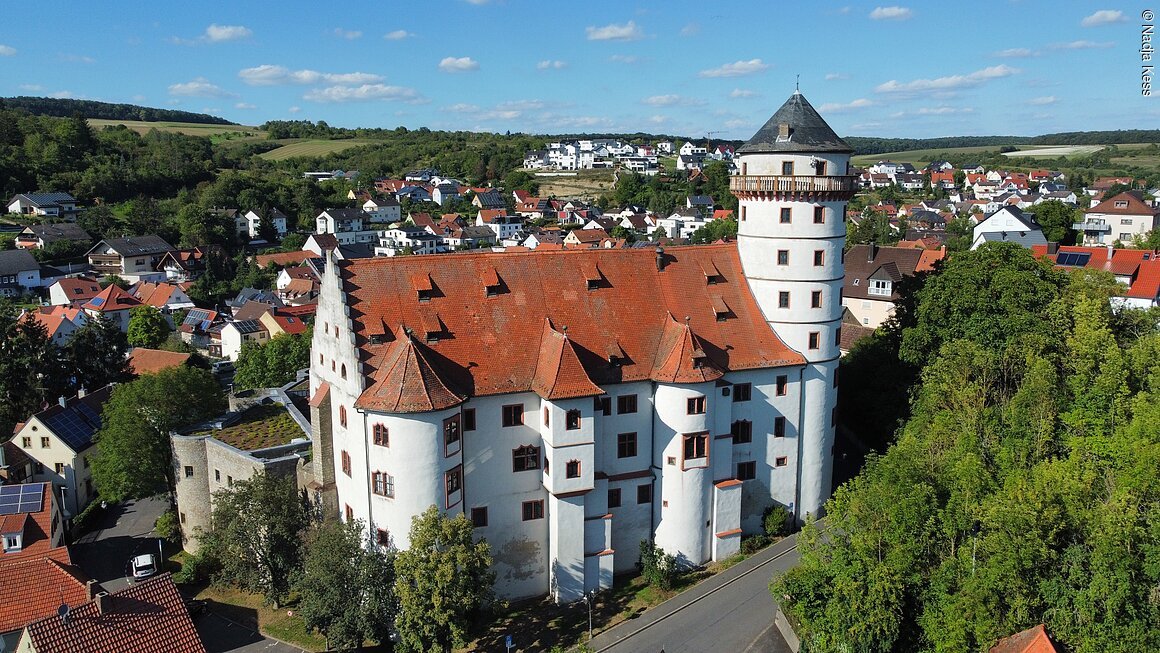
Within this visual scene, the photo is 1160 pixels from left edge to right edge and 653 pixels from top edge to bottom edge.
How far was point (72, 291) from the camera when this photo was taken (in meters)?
107

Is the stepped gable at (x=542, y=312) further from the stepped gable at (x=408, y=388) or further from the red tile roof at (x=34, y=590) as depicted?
the red tile roof at (x=34, y=590)

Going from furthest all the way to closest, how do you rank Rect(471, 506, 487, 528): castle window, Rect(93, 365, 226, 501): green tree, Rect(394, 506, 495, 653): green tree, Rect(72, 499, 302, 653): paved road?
Rect(93, 365, 226, 501): green tree, Rect(72, 499, 302, 653): paved road, Rect(471, 506, 487, 528): castle window, Rect(394, 506, 495, 653): green tree

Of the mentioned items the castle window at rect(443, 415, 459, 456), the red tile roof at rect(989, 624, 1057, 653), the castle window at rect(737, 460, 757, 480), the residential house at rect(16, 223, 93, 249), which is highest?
the residential house at rect(16, 223, 93, 249)

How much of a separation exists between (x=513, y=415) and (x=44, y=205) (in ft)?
468

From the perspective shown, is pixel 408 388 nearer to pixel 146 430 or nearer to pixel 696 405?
pixel 696 405

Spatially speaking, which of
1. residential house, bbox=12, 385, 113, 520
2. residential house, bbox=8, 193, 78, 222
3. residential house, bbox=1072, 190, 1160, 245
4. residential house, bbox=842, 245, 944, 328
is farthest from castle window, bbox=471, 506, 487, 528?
residential house, bbox=8, 193, 78, 222

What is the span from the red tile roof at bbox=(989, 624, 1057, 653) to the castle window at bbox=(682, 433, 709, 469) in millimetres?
14703

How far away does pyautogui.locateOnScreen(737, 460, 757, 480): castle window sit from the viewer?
1626 inches

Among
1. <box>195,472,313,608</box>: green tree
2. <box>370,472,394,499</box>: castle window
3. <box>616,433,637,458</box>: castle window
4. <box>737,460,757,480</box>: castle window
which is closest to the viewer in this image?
<box>370,472,394,499</box>: castle window

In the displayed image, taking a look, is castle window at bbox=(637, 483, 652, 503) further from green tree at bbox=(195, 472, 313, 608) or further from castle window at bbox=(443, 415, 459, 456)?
green tree at bbox=(195, 472, 313, 608)

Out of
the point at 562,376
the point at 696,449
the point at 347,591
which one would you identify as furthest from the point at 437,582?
the point at 696,449

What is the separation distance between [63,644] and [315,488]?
1229cm

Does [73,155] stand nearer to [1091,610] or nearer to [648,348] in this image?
[648,348]

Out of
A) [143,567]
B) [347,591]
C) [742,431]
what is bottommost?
[143,567]
